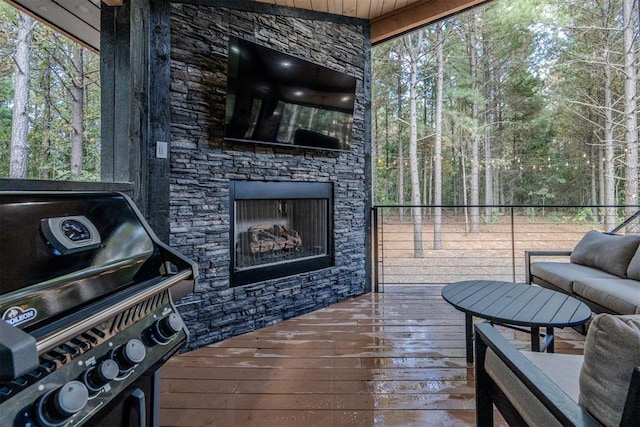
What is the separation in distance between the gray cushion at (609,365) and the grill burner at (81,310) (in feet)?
3.32

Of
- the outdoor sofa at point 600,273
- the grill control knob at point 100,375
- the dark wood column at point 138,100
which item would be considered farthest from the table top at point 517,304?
the dark wood column at point 138,100

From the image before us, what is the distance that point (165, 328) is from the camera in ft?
2.94

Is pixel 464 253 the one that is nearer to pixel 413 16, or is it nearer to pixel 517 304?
pixel 413 16

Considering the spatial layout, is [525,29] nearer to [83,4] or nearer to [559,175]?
[559,175]

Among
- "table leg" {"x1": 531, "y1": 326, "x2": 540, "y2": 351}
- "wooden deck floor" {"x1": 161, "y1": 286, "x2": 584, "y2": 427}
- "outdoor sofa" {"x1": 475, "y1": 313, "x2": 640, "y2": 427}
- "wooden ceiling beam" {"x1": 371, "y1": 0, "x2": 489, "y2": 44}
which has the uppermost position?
"wooden ceiling beam" {"x1": 371, "y1": 0, "x2": 489, "y2": 44}

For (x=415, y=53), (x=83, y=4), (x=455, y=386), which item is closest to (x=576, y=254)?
(x=455, y=386)

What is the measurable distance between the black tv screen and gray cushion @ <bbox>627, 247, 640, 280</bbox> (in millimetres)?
2337

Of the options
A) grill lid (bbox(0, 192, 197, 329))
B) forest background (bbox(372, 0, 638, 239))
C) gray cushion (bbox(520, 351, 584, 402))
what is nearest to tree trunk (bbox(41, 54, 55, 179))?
grill lid (bbox(0, 192, 197, 329))

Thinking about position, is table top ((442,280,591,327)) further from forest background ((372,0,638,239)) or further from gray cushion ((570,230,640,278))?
forest background ((372,0,638,239))

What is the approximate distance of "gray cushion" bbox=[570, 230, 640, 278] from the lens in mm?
2489

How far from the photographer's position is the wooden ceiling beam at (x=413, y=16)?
309 cm

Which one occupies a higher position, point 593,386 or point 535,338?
point 593,386

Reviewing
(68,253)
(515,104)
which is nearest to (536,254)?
(68,253)

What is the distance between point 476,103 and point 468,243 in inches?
133
